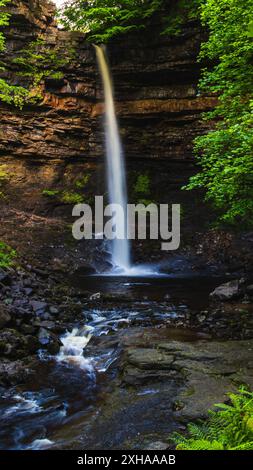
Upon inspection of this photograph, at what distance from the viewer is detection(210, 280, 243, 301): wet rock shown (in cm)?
1119

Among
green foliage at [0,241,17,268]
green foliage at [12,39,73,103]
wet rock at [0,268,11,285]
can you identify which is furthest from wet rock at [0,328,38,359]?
green foliage at [12,39,73,103]

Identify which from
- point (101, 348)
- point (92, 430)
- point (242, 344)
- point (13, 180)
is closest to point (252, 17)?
point (242, 344)

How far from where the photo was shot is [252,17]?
27.3 feet

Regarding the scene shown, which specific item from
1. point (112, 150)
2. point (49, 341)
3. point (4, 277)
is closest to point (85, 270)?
point (4, 277)

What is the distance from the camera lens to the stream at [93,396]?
479cm

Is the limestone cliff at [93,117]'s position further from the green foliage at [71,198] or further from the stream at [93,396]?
the stream at [93,396]

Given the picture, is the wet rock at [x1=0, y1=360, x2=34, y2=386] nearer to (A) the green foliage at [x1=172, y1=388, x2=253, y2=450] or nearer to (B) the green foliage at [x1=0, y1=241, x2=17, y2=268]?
(A) the green foliage at [x1=172, y1=388, x2=253, y2=450]

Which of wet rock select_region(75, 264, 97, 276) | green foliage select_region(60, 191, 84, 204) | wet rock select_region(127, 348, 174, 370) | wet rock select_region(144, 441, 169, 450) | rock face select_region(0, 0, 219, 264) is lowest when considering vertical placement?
wet rock select_region(144, 441, 169, 450)

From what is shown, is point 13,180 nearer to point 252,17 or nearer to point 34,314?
point 34,314

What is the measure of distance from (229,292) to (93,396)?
6452 millimetres

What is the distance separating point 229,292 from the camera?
37.3ft

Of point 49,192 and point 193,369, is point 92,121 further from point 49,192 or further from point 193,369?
point 193,369

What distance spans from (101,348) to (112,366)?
0.93 meters

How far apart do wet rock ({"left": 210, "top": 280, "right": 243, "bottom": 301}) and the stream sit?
145 cm
